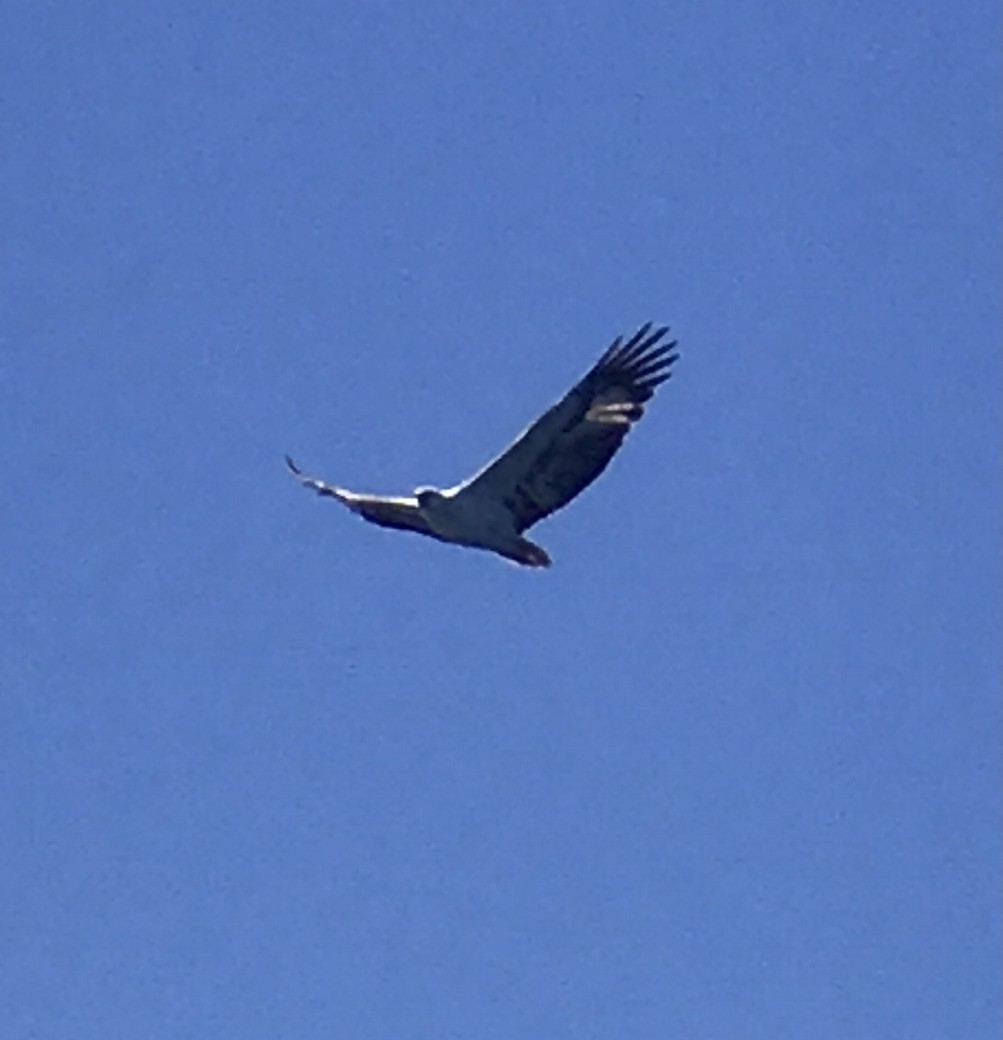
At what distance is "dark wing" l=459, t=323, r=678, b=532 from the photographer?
174ft

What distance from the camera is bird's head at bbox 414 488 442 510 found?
53.4m

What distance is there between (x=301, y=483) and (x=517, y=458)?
9.54 ft

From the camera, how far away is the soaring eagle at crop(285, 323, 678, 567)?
53094 millimetres

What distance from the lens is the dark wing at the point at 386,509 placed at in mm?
53969

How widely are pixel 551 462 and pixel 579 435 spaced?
385 millimetres

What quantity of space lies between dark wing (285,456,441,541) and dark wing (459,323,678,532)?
0.83 metres

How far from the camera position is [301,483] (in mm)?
55188

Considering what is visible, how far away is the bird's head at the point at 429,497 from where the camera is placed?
53438 millimetres

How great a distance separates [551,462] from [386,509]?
1901mm

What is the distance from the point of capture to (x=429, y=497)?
5344cm

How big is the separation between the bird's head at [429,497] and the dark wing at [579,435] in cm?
28

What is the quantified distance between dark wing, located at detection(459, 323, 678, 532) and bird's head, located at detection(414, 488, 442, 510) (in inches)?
11.0

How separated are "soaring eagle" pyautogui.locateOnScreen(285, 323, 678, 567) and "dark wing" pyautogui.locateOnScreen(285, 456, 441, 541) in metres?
Result: 0.31

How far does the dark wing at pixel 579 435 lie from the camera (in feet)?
174
